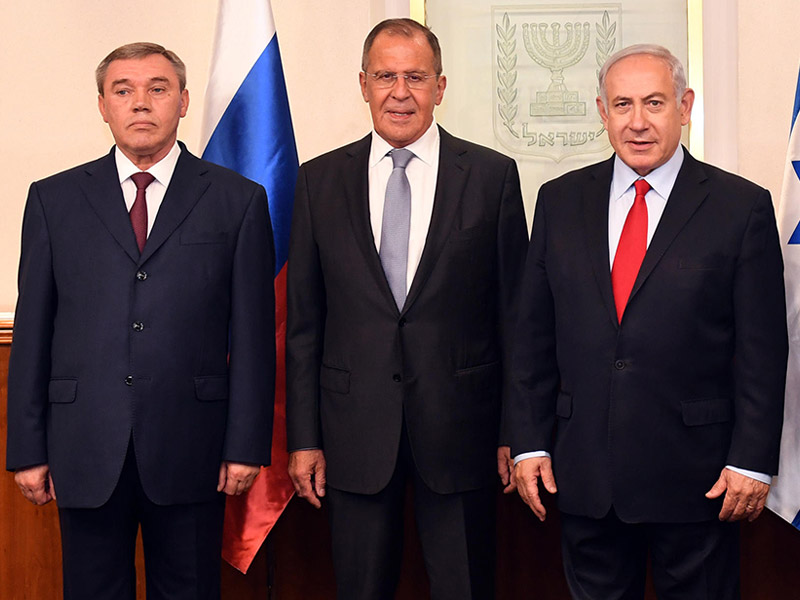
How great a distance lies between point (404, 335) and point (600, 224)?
519mm

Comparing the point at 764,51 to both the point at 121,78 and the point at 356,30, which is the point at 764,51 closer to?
the point at 356,30

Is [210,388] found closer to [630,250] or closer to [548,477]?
[548,477]

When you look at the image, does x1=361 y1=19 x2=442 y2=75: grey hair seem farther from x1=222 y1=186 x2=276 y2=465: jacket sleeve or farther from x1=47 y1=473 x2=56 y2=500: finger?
x1=47 y1=473 x2=56 y2=500: finger

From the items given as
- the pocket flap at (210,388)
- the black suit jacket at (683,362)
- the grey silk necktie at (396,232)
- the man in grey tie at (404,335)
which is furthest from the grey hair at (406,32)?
the pocket flap at (210,388)

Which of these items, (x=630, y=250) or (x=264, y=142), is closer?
(x=630, y=250)

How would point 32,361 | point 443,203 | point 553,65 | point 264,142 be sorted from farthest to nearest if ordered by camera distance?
point 553,65, point 264,142, point 443,203, point 32,361

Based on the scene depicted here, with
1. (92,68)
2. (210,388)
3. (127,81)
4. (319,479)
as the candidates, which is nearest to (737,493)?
(319,479)

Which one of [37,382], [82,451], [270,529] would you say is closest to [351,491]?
[270,529]

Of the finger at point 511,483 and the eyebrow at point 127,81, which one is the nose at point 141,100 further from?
the finger at point 511,483

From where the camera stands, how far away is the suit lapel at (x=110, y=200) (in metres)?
2.21

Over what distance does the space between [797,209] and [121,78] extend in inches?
67.2

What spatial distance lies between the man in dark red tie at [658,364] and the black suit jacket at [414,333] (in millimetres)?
153

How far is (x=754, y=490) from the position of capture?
1983 mm

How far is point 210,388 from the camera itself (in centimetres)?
222
